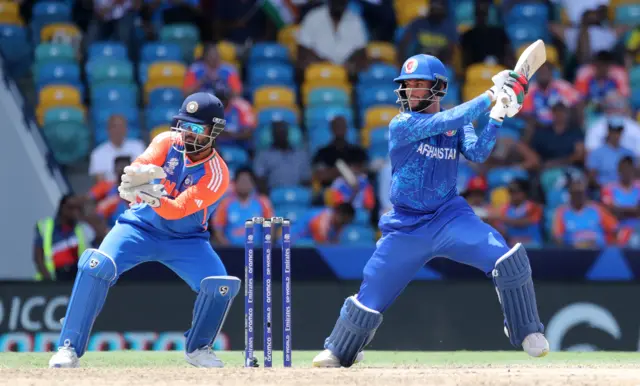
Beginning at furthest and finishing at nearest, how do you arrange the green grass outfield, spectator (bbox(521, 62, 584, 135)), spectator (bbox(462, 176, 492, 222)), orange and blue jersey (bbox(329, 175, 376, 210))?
1. spectator (bbox(521, 62, 584, 135))
2. orange and blue jersey (bbox(329, 175, 376, 210))
3. spectator (bbox(462, 176, 492, 222))
4. the green grass outfield

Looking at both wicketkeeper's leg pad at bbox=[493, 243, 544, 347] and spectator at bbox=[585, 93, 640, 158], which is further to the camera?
spectator at bbox=[585, 93, 640, 158]

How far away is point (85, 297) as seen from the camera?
25.5 ft

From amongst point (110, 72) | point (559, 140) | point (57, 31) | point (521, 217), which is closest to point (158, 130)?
point (110, 72)

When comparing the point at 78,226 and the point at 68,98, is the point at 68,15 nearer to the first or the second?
the point at 68,98

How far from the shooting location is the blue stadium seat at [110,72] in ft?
44.7

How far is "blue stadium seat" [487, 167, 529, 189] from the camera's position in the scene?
507 inches

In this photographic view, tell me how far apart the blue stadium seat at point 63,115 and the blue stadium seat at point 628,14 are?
6526 mm

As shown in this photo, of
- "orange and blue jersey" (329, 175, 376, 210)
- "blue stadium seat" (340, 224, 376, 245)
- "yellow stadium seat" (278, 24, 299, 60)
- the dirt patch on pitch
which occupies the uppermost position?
"yellow stadium seat" (278, 24, 299, 60)

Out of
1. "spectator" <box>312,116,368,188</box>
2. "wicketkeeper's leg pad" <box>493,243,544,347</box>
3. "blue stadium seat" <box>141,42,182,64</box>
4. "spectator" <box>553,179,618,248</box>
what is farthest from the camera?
"blue stadium seat" <box>141,42,182,64</box>

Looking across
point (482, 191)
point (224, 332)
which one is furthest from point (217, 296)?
point (482, 191)

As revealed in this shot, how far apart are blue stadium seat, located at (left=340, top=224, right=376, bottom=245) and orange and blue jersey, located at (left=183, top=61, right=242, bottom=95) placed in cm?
233

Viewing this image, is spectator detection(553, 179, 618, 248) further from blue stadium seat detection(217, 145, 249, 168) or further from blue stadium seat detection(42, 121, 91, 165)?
blue stadium seat detection(42, 121, 91, 165)

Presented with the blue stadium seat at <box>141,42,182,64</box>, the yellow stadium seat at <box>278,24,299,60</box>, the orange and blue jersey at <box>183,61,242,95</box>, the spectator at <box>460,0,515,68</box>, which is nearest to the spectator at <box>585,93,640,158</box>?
the spectator at <box>460,0,515,68</box>

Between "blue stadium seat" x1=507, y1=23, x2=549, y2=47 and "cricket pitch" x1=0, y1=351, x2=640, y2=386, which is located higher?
"blue stadium seat" x1=507, y1=23, x2=549, y2=47
